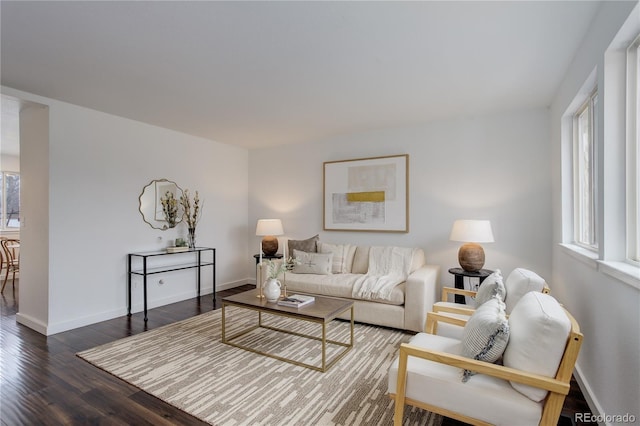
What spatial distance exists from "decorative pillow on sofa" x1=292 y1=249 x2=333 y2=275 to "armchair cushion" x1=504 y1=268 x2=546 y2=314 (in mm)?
2264

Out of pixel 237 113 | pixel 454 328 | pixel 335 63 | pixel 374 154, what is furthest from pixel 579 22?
pixel 237 113

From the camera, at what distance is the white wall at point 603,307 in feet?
4.97

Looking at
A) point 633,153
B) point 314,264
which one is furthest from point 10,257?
point 633,153

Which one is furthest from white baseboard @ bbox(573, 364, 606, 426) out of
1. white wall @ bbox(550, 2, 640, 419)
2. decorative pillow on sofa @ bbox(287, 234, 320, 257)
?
decorative pillow on sofa @ bbox(287, 234, 320, 257)

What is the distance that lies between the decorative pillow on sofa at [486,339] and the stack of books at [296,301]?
1.50 metres

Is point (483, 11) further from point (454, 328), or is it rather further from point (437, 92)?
point (454, 328)

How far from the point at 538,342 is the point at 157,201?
4.51 m

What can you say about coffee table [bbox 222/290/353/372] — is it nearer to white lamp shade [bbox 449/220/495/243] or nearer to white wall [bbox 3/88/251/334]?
white lamp shade [bbox 449/220/495/243]

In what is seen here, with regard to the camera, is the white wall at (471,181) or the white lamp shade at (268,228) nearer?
the white wall at (471,181)

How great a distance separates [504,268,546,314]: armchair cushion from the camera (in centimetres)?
210

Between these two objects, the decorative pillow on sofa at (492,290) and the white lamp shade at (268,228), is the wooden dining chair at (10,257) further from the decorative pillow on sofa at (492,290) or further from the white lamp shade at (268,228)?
the decorative pillow on sofa at (492,290)

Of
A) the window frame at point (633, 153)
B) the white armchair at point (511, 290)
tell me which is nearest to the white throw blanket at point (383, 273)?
the white armchair at point (511, 290)

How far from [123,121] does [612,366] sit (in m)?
5.14

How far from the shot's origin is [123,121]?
13.2 ft
